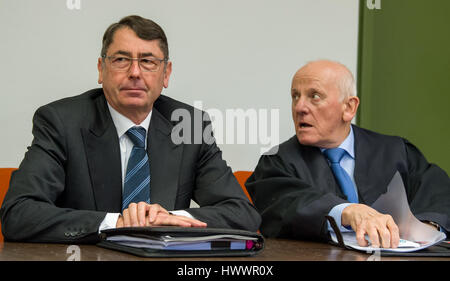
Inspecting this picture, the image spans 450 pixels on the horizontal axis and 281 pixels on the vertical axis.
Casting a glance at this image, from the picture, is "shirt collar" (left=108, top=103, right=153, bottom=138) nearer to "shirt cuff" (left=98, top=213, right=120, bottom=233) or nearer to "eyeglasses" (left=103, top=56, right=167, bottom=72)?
"eyeglasses" (left=103, top=56, right=167, bottom=72)

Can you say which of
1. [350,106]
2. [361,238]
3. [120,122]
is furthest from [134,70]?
[361,238]

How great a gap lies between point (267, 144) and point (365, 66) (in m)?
0.80

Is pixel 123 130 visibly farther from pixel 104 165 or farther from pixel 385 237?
pixel 385 237

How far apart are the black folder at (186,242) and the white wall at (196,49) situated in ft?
6.30

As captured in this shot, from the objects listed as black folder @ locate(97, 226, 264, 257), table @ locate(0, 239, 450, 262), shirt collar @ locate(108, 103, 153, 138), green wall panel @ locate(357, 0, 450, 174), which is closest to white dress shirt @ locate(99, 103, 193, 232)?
shirt collar @ locate(108, 103, 153, 138)

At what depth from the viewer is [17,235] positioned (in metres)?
1.79

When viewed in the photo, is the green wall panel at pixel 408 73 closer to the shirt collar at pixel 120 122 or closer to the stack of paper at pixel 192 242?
the shirt collar at pixel 120 122

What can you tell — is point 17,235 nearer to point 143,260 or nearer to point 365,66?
point 143,260

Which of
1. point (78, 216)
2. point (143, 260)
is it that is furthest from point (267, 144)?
point (143, 260)

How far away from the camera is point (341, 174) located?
8.20ft

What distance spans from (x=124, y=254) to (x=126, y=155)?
0.90 m

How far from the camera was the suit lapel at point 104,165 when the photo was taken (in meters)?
2.21

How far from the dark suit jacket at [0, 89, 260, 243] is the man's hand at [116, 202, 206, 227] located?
90 millimetres

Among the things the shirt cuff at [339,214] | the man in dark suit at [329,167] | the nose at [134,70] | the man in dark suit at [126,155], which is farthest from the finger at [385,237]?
the nose at [134,70]
